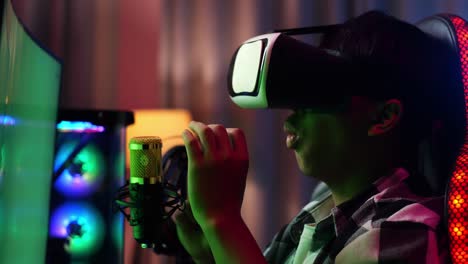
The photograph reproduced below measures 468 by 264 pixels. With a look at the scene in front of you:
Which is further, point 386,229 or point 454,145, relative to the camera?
point 454,145

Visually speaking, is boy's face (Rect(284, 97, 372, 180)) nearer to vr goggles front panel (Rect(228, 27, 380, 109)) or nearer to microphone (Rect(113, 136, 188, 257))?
vr goggles front panel (Rect(228, 27, 380, 109))

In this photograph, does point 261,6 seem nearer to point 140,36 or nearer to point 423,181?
point 140,36

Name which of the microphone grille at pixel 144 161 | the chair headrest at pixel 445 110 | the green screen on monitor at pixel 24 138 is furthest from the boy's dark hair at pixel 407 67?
the green screen on monitor at pixel 24 138

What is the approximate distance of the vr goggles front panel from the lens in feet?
2.01

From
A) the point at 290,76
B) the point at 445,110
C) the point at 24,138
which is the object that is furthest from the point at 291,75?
the point at 24,138

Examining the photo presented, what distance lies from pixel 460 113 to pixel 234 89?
0.29m

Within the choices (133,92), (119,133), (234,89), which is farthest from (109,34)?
(234,89)

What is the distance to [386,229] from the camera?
561 mm

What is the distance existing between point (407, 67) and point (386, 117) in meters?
0.07

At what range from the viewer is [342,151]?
67 centimetres

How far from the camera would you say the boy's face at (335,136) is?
67cm

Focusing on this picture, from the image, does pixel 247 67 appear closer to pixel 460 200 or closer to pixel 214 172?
pixel 214 172

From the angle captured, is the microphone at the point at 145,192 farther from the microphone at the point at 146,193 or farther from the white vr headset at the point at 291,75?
the white vr headset at the point at 291,75

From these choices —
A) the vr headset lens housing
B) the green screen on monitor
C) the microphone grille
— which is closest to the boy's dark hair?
the vr headset lens housing
